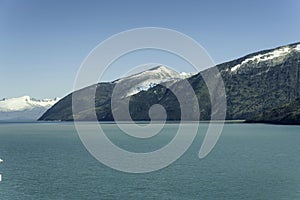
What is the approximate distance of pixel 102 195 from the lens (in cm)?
7238

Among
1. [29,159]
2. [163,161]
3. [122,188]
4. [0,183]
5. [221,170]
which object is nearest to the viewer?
[122,188]

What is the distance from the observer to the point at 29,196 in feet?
237

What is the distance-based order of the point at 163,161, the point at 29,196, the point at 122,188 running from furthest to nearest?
1. the point at 163,161
2. the point at 122,188
3. the point at 29,196

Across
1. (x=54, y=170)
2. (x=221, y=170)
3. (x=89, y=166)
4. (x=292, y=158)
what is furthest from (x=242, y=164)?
(x=54, y=170)

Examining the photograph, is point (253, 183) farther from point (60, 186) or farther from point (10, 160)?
point (10, 160)

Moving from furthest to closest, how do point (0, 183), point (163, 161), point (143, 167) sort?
point (163, 161), point (143, 167), point (0, 183)

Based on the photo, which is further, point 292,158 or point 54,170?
point 292,158

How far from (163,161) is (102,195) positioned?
5107 centimetres

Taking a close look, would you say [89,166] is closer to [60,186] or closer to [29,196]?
[60,186]

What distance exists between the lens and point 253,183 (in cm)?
8194

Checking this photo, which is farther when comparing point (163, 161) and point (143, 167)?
point (163, 161)

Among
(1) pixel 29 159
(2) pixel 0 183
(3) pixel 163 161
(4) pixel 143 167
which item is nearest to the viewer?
(2) pixel 0 183

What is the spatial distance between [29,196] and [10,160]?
60.0 m

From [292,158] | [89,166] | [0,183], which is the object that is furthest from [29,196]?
[292,158]
